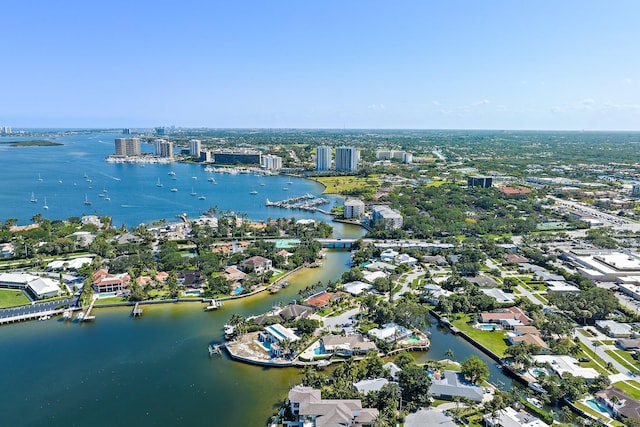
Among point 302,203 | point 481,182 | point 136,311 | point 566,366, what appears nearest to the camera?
point 566,366

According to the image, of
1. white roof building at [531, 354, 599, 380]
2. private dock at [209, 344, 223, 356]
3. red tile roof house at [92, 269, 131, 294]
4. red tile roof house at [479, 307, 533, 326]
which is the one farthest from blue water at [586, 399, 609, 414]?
red tile roof house at [92, 269, 131, 294]

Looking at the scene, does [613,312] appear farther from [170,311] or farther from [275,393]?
[170,311]

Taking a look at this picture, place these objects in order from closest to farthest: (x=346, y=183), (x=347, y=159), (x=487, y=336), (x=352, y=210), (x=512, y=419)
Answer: (x=512, y=419), (x=487, y=336), (x=352, y=210), (x=346, y=183), (x=347, y=159)

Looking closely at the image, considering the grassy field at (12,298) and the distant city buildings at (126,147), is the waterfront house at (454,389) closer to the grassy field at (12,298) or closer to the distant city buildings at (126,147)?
the grassy field at (12,298)

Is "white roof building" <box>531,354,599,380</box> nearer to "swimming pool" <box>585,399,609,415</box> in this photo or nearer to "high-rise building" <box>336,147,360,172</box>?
"swimming pool" <box>585,399,609,415</box>

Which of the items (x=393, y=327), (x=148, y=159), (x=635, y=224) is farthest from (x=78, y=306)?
(x=148, y=159)

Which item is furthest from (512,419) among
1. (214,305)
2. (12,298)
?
(12,298)

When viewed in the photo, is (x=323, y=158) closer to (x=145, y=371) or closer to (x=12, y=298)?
(x=12, y=298)
